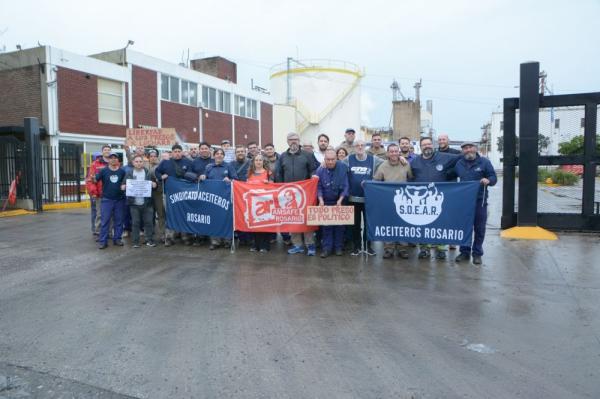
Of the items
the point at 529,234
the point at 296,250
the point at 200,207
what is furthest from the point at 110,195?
the point at 529,234

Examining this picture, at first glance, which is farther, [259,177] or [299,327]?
[259,177]

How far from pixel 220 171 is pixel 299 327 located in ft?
16.8

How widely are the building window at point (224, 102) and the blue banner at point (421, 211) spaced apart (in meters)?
25.3

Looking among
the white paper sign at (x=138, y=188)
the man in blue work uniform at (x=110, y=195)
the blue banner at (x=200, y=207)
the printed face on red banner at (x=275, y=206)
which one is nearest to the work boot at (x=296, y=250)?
the printed face on red banner at (x=275, y=206)

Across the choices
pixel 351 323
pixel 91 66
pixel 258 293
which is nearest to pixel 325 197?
pixel 258 293

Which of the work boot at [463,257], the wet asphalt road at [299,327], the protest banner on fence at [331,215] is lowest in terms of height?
the wet asphalt road at [299,327]

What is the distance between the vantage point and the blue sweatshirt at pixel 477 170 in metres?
7.94

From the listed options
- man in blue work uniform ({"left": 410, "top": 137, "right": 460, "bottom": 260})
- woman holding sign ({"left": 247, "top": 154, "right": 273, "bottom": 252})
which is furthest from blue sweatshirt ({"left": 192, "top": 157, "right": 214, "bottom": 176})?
man in blue work uniform ({"left": 410, "top": 137, "right": 460, "bottom": 260})

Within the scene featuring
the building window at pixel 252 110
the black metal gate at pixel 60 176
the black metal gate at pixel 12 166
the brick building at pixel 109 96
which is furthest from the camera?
the building window at pixel 252 110

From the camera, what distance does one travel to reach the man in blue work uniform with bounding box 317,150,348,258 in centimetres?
827

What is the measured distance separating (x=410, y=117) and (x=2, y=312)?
5491 cm

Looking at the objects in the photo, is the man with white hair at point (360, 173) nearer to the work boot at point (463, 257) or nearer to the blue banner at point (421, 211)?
the blue banner at point (421, 211)

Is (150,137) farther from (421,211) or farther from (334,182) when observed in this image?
(421,211)

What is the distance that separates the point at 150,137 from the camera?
15453 millimetres
